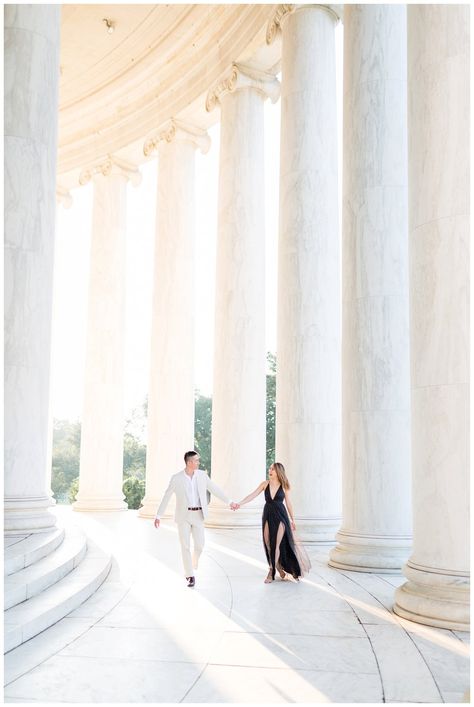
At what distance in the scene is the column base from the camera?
186m

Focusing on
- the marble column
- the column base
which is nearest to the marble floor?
the column base

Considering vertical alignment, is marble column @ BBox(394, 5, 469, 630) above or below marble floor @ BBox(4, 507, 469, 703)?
above

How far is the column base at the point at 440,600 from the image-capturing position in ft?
610

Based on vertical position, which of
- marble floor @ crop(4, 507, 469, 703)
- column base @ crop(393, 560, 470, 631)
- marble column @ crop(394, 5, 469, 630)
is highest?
marble column @ crop(394, 5, 469, 630)

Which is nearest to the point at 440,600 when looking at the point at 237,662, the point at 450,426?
the point at 450,426

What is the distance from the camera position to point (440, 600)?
626 feet

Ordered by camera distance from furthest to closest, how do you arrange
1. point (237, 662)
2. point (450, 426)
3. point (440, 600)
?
point (450, 426) < point (440, 600) < point (237, 662)

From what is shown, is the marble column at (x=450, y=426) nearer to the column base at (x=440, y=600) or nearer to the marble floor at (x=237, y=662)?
the column base at (x=440, y=600)

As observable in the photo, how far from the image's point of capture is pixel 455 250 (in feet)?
646

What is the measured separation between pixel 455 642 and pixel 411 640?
10639 millimetres

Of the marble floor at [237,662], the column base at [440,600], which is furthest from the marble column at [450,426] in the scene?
the marble floor at [237,662]

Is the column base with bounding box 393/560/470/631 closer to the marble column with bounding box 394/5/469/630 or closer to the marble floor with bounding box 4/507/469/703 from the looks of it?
the marble column with bounding box 394/5/469/630

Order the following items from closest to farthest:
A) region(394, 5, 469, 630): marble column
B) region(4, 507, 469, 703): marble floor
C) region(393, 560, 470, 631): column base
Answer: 1. region(4, 507, 469, 703): marble floor
2. region(393, 560, 470, 631): column base
3. region(394, 5, 469, 630): marble column

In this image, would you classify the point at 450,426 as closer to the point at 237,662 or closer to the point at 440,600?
the point at 440,600
